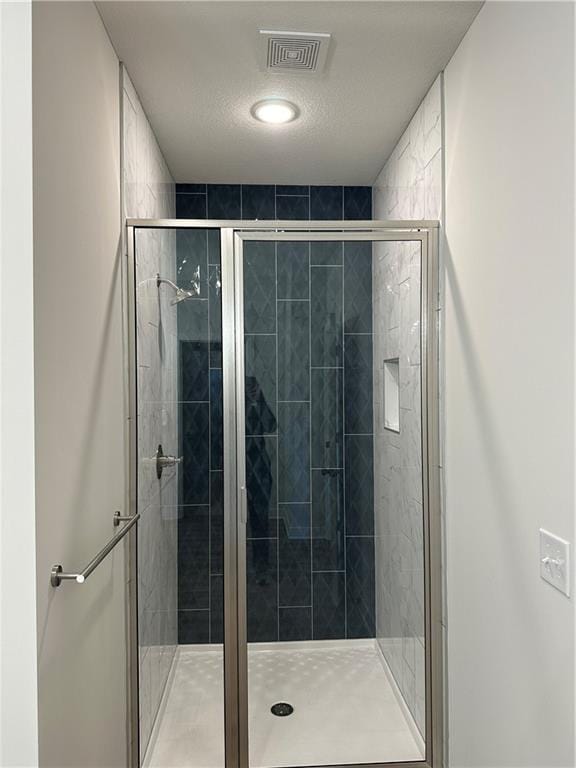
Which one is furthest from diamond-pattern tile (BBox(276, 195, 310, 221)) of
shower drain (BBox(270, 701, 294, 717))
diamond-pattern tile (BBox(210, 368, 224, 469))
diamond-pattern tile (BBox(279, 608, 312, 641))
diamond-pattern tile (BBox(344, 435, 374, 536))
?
shower drain (BBox(270, 701, 294, 717))

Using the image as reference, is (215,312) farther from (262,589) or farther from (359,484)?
(262,589)

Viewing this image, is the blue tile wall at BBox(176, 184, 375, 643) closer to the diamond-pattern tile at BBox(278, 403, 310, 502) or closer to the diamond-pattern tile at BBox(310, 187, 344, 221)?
the diamond-pattern tile at BBox(278, 403, 310, 502)

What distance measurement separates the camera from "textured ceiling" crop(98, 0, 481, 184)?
1.72 metres

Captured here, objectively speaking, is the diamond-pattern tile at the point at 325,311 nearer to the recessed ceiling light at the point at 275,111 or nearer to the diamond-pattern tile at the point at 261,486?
the diamond-pattern tile at the point at 261,486

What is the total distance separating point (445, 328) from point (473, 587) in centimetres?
87

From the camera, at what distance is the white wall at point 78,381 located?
4.06 feet

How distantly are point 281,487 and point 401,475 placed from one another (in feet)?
1.46

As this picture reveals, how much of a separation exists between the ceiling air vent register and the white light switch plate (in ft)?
5.31

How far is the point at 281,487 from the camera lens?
2062 millimetres

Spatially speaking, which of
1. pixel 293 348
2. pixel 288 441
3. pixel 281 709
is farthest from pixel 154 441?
pixel 281 709

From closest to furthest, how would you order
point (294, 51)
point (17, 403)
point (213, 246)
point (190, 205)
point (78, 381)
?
point (17, 403), point (78, 381), point (294, 51), point (213, 246), point (190, 205)

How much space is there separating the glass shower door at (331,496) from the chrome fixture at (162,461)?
0.26 metres

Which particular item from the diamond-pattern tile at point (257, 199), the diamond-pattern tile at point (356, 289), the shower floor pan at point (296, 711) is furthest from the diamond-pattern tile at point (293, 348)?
the diamond-pattern tile at point (257, 199)

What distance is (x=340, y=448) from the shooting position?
2074 millimetres
